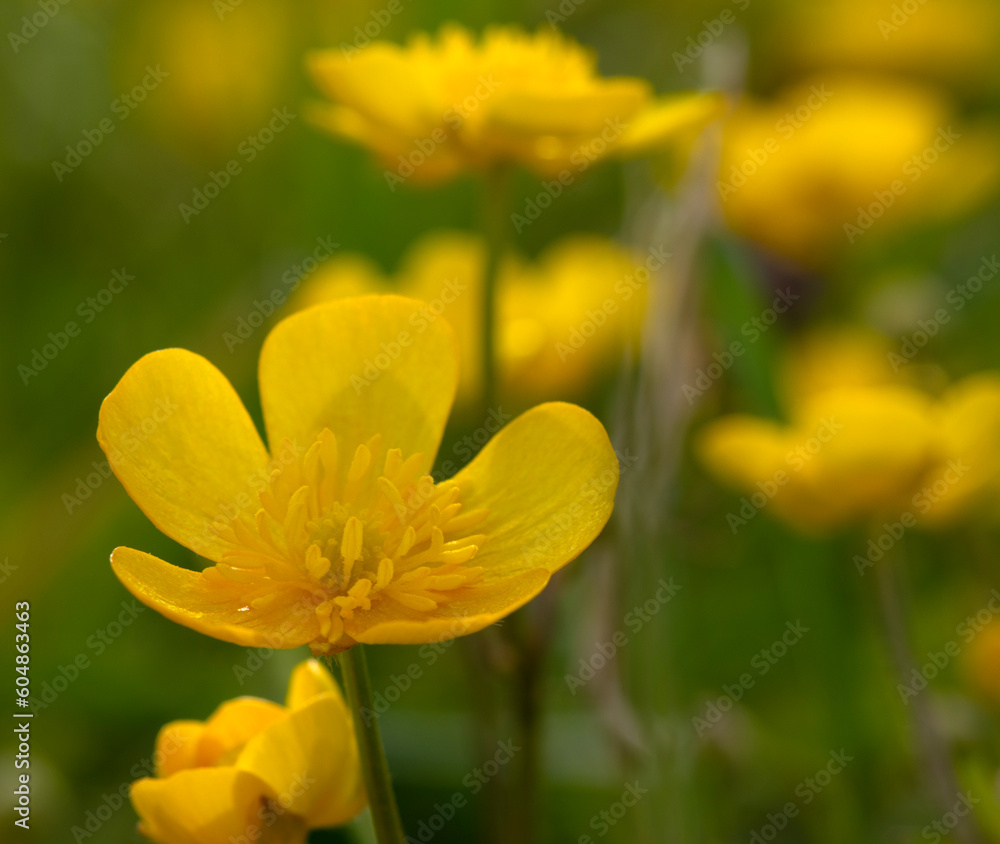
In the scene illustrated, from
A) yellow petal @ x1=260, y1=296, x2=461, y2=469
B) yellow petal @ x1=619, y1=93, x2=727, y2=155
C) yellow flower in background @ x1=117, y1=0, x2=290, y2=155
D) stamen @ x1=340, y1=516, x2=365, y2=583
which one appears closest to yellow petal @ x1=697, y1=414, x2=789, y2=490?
yellow petal @ x1=619, y1=93, x2=727, y2=155

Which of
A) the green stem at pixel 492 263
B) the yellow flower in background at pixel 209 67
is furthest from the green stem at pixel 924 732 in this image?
the yellow flower in background at pixel 209 67

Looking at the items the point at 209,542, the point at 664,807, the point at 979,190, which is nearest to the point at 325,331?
the point at 209,542

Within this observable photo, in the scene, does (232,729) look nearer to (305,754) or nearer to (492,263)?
(305,754)

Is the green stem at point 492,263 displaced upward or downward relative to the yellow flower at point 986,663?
upward

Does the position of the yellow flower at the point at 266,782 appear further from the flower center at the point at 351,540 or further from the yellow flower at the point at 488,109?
the yellow flower at the point at 488,109

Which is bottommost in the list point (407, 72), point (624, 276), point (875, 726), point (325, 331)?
point (875, 726)

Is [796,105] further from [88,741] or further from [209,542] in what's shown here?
[209,542]

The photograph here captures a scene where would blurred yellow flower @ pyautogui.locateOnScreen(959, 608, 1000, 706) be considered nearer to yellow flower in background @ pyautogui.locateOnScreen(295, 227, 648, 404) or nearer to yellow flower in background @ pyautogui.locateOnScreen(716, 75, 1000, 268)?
yellow flower in background @ pyautogui.locateOnScreen(295, 227, 648, 404)
